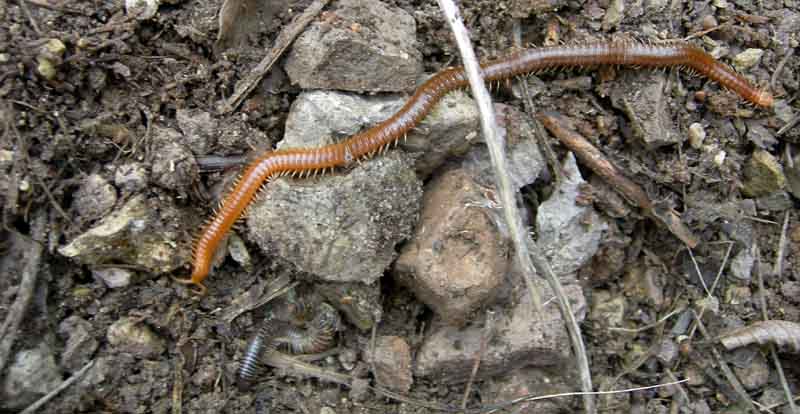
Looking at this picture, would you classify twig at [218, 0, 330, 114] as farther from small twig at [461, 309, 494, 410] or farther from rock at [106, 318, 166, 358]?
small twig at [461, 309, 494, 410]

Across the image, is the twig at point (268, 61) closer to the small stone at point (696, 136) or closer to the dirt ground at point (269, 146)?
the dirt ground at point (269, 146)

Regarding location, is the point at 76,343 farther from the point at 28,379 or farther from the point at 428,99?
Result: the point at 428,99

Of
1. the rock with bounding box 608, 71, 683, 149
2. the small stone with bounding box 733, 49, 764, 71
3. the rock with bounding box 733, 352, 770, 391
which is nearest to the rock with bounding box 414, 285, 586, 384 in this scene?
the rock with bounding box 733, 352, 770, 391

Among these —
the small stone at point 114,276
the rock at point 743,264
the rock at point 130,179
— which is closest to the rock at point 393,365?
the small stone at point 114,276

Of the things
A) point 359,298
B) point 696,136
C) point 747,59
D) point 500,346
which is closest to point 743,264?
point 696,136

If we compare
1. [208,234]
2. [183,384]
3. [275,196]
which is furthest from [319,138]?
[183,384]
